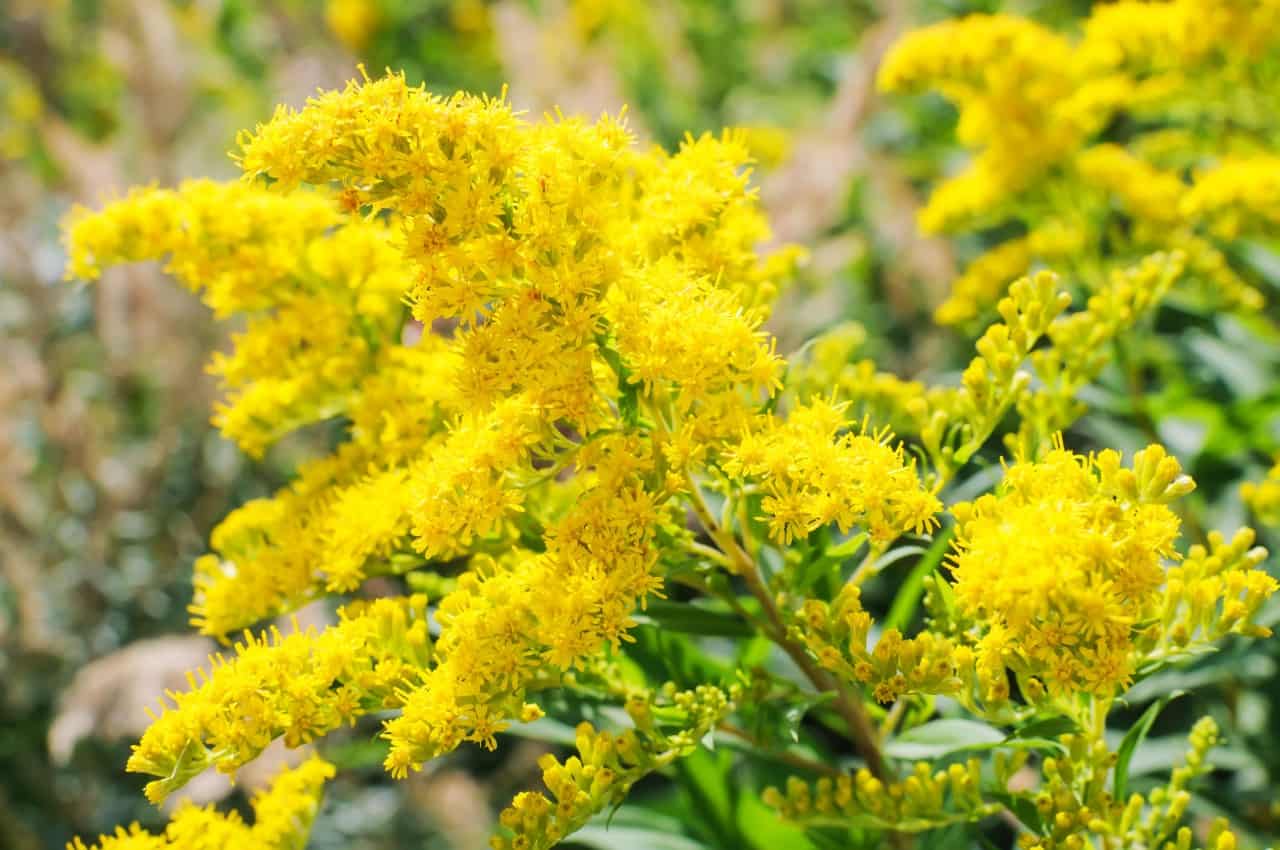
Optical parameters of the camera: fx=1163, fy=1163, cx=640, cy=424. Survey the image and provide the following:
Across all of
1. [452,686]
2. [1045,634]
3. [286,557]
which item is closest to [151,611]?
[286,557]

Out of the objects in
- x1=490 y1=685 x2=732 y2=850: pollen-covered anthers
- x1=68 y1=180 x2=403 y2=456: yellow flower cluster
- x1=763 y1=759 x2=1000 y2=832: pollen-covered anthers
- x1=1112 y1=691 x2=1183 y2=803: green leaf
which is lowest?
x1=1112 y1=691 x2=1183 y2=803: green leaf

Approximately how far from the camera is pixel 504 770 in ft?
9.80

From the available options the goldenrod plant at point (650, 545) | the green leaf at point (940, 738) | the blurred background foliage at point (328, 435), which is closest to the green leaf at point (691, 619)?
the goldenrod plant at point (650, 545)

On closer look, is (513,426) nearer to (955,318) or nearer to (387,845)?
(955,318)

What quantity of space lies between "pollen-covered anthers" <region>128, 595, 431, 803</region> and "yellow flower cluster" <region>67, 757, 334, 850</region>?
14 cm

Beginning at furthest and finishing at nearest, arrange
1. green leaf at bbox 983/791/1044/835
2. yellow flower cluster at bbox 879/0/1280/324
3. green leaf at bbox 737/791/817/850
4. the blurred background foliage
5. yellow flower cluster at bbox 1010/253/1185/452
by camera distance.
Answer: the blurred background foliage
yellow flower cluster at bbox 879/0/1280/324
green leaf at bbox 737/791/817/850
yellow flower cluster at bbox 1010/253/1185/452
green leaf at bbox 983/791/1044/835

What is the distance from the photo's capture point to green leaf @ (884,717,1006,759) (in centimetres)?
145

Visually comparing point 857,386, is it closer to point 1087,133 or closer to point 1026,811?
point 1026,811

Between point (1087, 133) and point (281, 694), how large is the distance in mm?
1885

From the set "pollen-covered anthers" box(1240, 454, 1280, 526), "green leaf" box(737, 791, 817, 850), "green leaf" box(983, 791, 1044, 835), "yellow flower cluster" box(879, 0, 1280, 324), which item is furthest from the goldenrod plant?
"yellow flower cluster" box(879, 0, 1280, 324)

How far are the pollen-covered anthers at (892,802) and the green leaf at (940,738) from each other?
0.11 feet

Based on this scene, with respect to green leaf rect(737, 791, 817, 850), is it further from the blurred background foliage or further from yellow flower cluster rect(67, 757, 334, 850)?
yellow flower cluster rect(67, 757, 334, 850)

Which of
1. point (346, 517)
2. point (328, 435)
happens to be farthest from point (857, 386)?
point (328, 435)

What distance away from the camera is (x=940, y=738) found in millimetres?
1489
